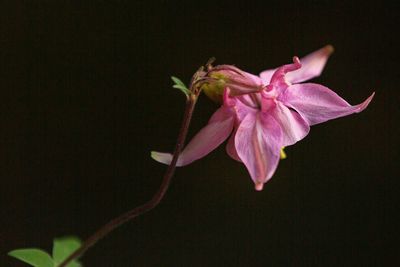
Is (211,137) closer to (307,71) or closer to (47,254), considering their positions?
(307,71)

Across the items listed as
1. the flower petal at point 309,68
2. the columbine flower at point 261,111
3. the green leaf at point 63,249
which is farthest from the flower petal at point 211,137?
the green leaf at point 63,249

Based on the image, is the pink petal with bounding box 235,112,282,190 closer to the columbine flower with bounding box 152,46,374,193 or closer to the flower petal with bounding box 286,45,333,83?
the columbine flower with bounding box 152,46,374,193

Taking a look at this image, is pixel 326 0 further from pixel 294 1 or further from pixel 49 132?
pixel 49 132

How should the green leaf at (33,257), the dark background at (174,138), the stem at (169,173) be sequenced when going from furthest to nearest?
the dark background at (174,138) < the green leaf at (33,257) < the stem at (169,173)

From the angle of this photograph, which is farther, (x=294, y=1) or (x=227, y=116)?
(x=294, y=1)

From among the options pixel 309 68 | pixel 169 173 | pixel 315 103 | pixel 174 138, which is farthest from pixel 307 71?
pixel 174 138

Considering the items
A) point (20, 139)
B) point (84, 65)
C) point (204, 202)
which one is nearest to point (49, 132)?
point (20, 139)

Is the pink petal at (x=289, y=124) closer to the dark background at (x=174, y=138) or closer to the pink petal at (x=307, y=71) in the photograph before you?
the pink petal at (x=307, y=71)

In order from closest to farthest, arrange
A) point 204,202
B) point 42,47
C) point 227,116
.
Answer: point 227,116, point 42,47, point 204,202
